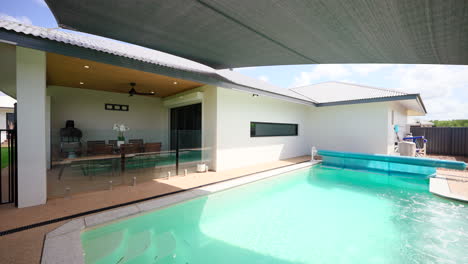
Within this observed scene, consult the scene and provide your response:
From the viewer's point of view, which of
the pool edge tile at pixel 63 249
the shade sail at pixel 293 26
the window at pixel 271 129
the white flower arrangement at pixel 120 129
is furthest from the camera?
the window at pixel 271 129

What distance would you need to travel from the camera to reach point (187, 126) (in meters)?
9.09

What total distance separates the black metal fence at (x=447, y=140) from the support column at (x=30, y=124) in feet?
60.0

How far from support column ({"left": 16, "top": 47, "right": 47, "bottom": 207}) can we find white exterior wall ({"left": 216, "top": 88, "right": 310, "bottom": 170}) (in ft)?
15.1

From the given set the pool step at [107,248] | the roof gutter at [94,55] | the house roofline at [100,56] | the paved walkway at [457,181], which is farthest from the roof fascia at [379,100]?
the pool step at [107,248]

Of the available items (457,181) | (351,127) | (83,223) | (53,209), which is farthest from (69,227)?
(351,127)

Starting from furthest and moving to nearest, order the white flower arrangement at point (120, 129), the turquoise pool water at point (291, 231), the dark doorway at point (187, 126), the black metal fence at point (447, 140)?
the black metal fence at point (447, 140)
the dark doorway at point (187, 126)
the white flower arrangement at point (120, 129)
the turquoise pool water at point (291, 231)

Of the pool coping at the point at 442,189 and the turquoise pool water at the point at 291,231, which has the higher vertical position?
the pool coping at the point at 442,189

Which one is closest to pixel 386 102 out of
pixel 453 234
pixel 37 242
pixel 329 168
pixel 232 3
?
pixel 329 168

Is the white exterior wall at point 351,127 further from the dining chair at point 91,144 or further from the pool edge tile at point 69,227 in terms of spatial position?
the pool edge tile at point 69,227

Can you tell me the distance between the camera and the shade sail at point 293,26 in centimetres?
205

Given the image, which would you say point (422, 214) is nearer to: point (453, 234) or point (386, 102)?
point (453, 234)

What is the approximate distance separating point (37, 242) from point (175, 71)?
4.16 m

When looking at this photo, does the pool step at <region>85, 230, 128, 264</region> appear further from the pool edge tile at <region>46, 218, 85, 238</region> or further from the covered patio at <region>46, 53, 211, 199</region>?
the covered patio at <region>46, 53, 211, 199</region>

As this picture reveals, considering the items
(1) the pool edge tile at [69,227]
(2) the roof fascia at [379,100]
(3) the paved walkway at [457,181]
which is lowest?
(3) the paved walkway at [457,181]
